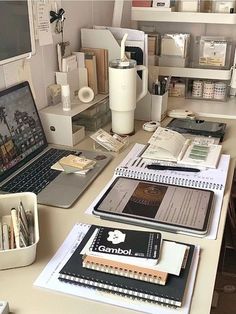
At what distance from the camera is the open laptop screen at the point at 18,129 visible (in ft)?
3.75

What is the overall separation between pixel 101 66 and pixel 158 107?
0.97ft

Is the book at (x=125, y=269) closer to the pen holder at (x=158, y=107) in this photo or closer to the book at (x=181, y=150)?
the book at (x=181, y=150)

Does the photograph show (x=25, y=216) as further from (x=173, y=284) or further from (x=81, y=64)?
(x=81, y=64)

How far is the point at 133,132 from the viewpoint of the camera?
58.8 inches

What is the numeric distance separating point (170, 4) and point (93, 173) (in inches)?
41.2

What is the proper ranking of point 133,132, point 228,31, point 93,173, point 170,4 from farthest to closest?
point 228,31
point 170,4
point 133,132
point 93,173

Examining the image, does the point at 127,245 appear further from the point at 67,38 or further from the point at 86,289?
the point at 67,38

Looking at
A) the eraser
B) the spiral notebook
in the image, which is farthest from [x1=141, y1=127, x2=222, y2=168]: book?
the eraser

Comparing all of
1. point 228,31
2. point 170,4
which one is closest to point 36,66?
point 170,4

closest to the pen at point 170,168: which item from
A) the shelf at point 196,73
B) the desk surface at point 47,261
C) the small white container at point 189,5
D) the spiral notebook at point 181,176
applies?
the spiral notebook at point 181,176

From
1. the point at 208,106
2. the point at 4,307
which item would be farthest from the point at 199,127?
the point at 4,307

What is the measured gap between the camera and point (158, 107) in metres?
1.60

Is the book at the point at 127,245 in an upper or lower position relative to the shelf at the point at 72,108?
lower

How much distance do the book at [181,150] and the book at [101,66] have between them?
0.41m
